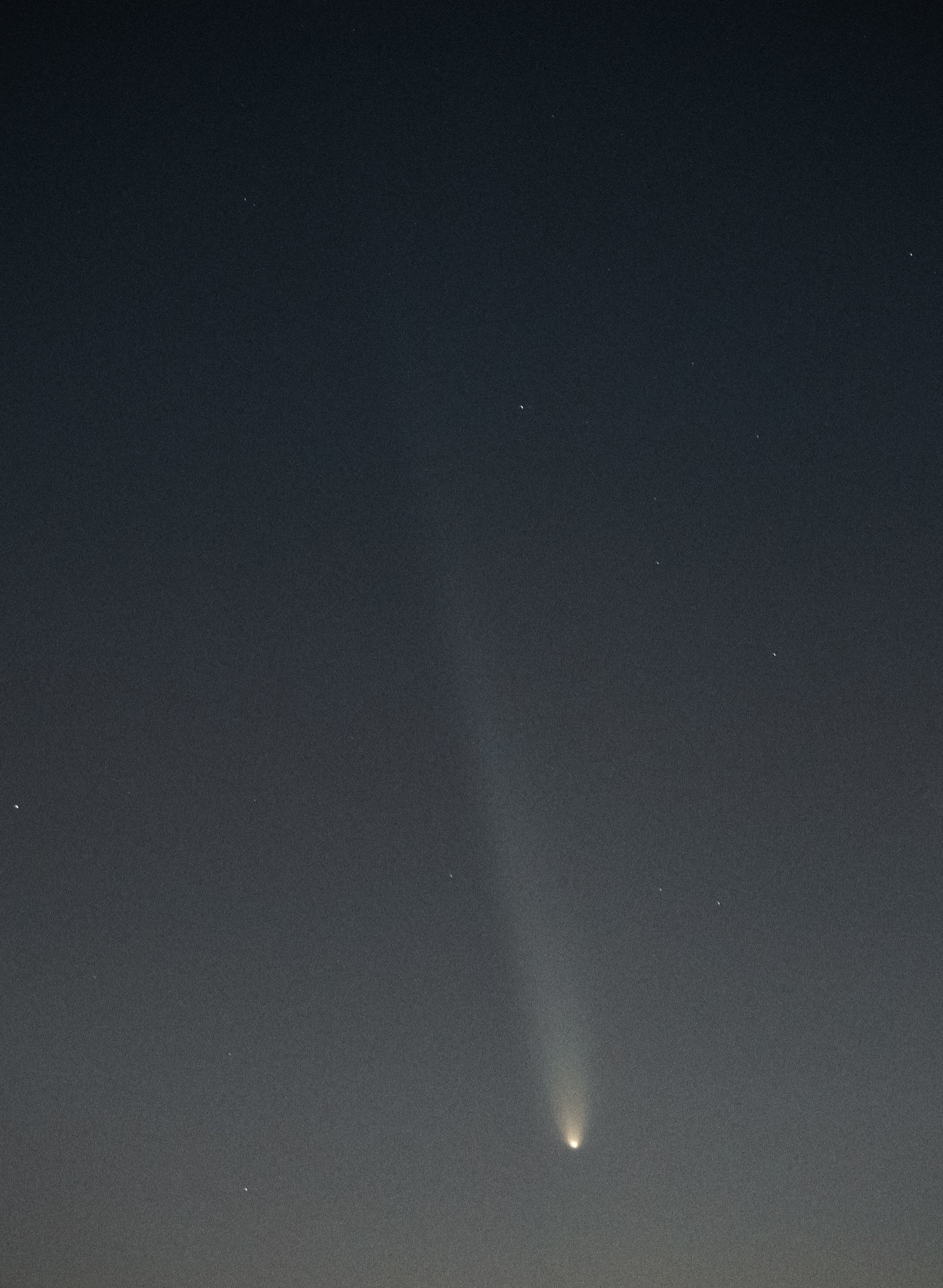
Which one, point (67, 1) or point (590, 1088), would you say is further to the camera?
point (590, 1088)

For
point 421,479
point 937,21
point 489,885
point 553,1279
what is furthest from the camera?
point 553,1279

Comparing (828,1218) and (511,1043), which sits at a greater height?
(511,1043)

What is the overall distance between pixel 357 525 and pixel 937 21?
261 cm

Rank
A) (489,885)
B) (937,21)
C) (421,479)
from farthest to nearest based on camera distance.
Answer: (489,885) → (421,479) → (937,21)

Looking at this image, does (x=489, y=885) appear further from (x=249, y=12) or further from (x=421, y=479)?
A: (x=249, y=12)

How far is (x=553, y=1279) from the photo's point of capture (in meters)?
5.54

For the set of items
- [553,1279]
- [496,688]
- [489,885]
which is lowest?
[553,1279]

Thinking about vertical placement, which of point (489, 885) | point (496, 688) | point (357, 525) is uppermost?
point (357, 525)

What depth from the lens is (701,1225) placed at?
17.9ft

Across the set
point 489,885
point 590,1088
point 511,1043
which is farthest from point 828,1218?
point 489,885

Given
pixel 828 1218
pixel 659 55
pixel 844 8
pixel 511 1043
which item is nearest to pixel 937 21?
pixel 844 8

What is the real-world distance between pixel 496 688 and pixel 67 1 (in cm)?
283

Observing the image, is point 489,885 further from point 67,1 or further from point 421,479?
point 67,1

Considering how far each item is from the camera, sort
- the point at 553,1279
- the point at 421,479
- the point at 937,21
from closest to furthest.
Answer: the point at 937,21 < the point at 421,479 < the point at 553,1279
